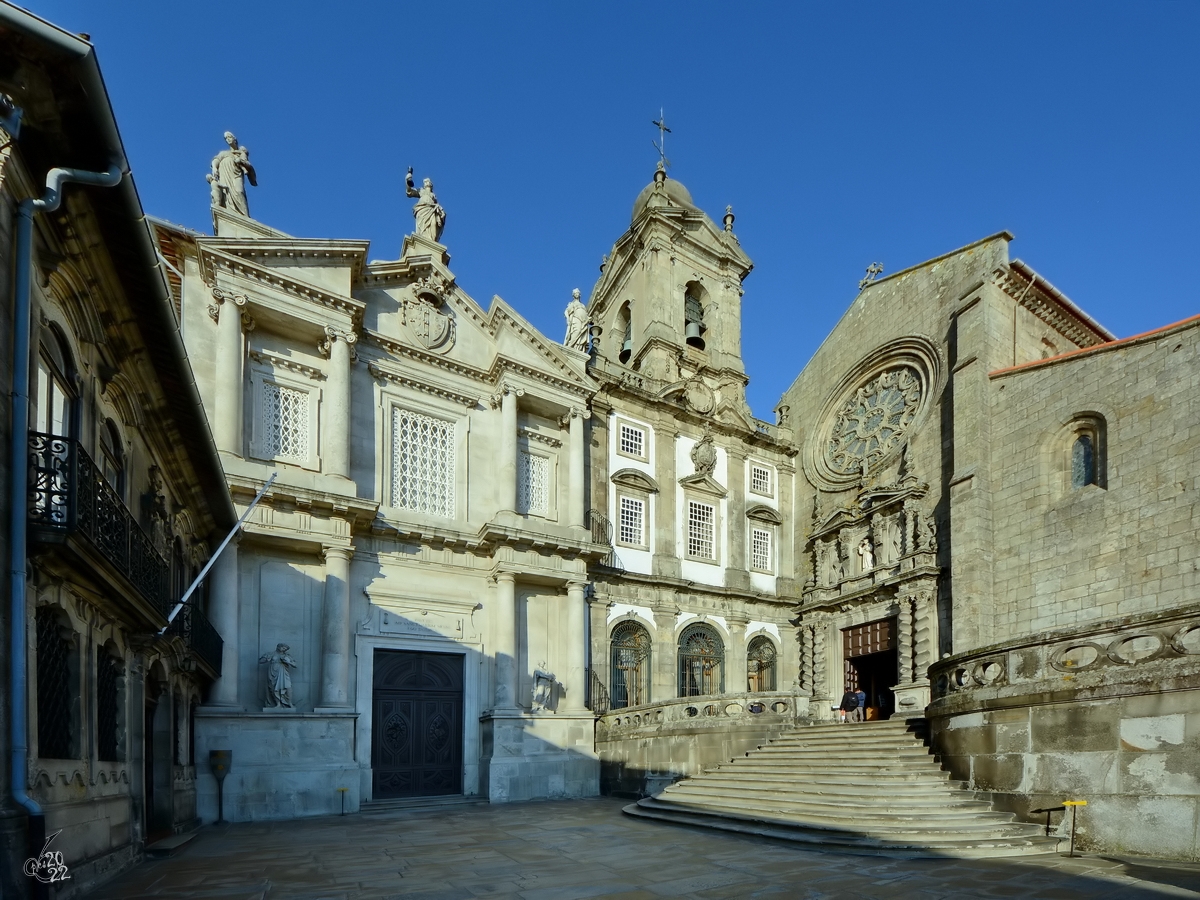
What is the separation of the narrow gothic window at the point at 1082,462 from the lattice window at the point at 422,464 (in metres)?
16.2

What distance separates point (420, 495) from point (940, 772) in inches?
542

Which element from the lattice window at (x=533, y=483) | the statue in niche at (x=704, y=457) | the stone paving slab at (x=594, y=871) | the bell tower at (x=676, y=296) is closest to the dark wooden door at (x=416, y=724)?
the lattice window at (x=533, y=483)

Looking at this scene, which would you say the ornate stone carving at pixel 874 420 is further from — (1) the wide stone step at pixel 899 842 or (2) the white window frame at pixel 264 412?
(2) the white window frame at pixel 264 412

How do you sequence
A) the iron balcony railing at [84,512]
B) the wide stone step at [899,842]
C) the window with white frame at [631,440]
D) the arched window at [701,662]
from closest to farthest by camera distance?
1. the iron balcony railing at [84,512]
2. the wide stone step at [899,842]
3. the arched window at [701,662]
4. the window with white frame at [631,440]

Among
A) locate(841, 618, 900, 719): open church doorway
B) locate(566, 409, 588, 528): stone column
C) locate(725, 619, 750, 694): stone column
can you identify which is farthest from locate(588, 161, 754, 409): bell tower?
locate(841, 618, 900, 719): open church doorway

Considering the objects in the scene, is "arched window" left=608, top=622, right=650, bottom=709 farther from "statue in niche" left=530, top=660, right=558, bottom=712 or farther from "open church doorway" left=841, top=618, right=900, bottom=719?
"open church doorway" left=841, top=618, right=900, bottom=719

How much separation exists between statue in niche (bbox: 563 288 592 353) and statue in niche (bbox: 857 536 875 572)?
35.9 feet

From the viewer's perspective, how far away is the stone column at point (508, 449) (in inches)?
828

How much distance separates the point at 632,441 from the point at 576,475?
3381mm

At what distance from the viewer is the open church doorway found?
23750mm

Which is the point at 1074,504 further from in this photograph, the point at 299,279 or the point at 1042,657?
the point at 299,279

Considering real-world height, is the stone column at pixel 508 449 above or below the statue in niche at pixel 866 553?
above

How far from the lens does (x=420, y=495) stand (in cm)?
2067

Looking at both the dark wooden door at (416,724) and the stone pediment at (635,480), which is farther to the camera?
the stone pediment at (635,480)
